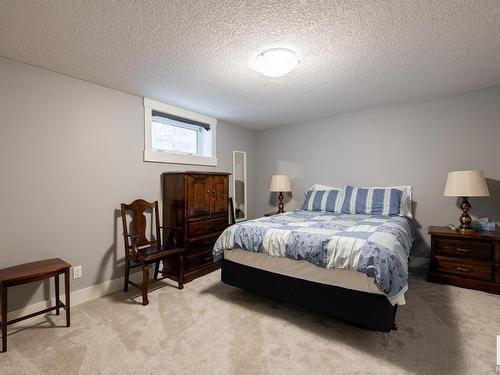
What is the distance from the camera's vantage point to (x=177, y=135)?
352cm

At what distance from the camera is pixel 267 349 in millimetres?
1664

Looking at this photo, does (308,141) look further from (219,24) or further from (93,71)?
(93,71)

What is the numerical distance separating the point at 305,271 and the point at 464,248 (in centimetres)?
191

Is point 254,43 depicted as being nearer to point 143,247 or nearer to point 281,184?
point 143,247

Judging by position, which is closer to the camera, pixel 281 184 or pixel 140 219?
pixel 140 219

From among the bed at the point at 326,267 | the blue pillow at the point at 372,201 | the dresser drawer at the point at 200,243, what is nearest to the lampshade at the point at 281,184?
the blue pillow at the point at 372,201

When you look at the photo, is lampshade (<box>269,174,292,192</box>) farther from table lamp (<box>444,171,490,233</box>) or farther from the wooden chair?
table lamp (<box>444,171,490,233</box>)

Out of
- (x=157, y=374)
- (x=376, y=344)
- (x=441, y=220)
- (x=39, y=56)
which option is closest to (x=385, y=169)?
(x=441, y=220)

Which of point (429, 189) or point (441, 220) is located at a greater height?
point (429, 189)


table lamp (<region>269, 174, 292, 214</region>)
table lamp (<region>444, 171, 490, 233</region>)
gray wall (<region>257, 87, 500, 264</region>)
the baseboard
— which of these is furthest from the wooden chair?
table lamp (<region>444, 171, 490, 233</region>)

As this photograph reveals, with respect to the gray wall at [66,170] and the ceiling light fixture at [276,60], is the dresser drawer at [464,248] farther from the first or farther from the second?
the gray wall at [66,170]

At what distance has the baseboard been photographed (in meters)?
2.04

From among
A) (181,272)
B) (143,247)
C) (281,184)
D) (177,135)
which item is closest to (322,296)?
(181,272)

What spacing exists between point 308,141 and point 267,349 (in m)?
3.28
